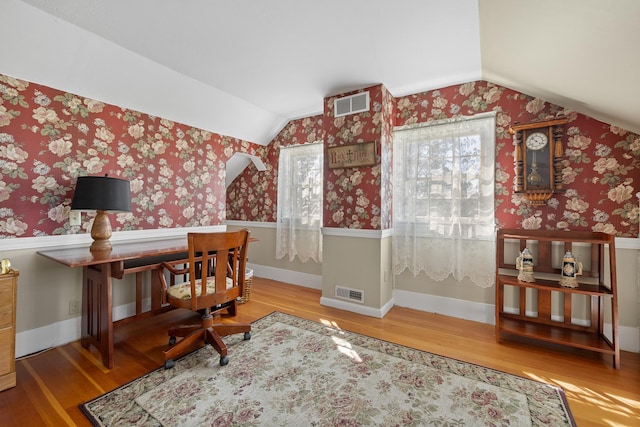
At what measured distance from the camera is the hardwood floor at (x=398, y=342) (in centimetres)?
150

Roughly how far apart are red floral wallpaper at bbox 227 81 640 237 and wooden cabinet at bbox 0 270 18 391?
2.51 meters

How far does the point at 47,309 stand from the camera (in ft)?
7.07

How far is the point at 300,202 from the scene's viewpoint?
3.75 metres

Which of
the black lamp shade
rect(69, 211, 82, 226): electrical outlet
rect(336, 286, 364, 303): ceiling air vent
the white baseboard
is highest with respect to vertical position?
the black lamp shade

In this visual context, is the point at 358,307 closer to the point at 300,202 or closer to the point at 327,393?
the point at 327,393

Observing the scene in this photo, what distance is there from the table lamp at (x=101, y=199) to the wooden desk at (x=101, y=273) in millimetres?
143

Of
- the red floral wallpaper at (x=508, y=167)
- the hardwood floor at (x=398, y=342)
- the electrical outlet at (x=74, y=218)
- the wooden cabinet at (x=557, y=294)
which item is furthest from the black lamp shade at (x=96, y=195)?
the wooden cabinet at (x=557, y=294)

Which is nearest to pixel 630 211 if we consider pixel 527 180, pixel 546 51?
pixel 527 180

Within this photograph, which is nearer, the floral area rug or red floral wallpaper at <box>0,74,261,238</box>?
the floral area rug

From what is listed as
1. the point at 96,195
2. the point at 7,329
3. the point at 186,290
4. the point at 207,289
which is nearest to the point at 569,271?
the point at 207,289

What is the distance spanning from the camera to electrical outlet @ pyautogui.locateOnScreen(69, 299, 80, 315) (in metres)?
2.28

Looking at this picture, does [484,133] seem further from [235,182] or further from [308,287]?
[235,182]

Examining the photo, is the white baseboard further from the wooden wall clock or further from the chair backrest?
the wooden wall clock

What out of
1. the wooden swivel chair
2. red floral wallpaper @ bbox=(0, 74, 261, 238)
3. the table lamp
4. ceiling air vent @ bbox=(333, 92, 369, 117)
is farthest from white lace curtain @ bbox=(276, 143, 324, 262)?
the table lamp
